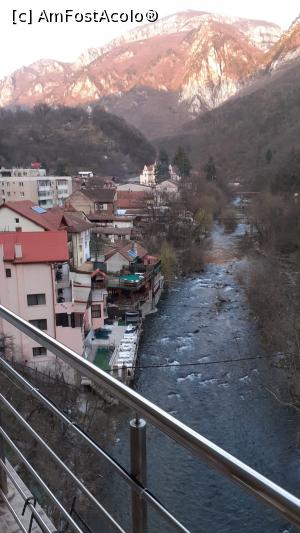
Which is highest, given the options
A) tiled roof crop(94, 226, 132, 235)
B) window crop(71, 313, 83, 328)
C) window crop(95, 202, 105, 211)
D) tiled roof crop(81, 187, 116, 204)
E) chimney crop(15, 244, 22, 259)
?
tiled roof crop(81, 187, 116, 204)

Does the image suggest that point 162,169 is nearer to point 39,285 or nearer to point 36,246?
point 36,246

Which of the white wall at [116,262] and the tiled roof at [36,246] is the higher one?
the tiled roof at [36,246]

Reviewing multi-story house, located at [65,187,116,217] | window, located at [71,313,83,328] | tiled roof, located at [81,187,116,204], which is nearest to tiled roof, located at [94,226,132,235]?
multi-story house, located at [65,187,116,217]

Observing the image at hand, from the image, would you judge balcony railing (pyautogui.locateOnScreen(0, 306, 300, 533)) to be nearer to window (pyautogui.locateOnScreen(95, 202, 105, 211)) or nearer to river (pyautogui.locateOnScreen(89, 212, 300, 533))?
river (pyautogui.locateOnScreen(89, 212, 300, 533))

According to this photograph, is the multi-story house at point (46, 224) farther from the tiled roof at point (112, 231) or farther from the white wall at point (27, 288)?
the tiled roof at point (112, 231)

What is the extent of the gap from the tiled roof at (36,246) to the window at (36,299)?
26.1 inches

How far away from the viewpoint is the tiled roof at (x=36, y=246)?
29.4 ft

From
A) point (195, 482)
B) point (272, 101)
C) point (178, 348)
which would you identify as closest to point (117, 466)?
point (195, 482)


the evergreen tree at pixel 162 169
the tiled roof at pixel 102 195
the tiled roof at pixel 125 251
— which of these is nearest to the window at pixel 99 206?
the tiled roof at pixel 102 195

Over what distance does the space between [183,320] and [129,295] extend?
2.35m

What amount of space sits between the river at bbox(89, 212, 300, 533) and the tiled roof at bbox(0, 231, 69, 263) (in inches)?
114

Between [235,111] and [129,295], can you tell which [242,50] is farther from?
[129,295]

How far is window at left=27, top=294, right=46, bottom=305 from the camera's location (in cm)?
907

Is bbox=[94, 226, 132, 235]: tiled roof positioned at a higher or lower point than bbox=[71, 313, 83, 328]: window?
higher
